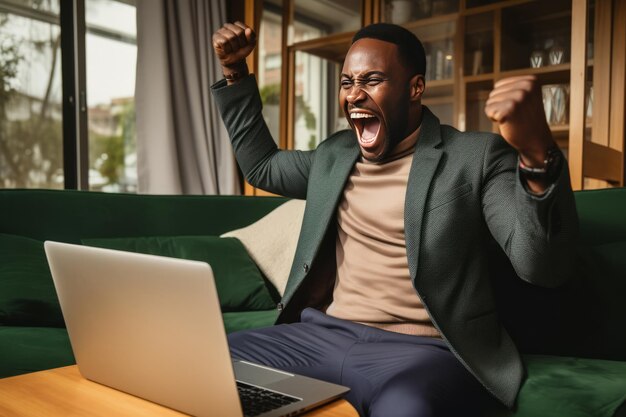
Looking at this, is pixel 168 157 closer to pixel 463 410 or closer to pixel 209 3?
pixel 209 3

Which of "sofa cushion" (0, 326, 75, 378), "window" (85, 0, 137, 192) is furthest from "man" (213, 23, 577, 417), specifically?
"window" (85, 0, 137, 192)

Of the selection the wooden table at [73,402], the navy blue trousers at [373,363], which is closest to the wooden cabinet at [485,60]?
the navy blue trousers at [373,363]

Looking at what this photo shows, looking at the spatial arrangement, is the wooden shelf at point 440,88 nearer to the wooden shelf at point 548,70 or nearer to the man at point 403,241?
the wooden shelf at point 548,70

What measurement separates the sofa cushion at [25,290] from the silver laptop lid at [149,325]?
0.69 meters

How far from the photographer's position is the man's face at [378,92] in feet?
4.11

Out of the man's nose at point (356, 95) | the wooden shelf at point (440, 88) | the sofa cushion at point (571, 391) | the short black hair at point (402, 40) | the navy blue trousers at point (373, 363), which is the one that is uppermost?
the wooden shelf at point (440, 88)

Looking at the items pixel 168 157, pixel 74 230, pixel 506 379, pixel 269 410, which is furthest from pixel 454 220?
pixel 168 157

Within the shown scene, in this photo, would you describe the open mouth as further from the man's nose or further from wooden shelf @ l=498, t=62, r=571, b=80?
wooden shelf @ l=498, t=62, r=571, b=80

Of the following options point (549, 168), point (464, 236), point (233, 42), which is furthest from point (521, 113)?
point (233, 42)

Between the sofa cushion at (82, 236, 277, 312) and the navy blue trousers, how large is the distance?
1.89ft

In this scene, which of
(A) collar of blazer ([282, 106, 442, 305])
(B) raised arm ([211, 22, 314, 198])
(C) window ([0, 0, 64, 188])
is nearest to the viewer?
(A) collar of blazer ([282, 106, 442, 305])

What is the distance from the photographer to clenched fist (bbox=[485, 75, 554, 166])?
81cm

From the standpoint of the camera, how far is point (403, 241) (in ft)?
4.02

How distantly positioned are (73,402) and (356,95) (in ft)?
2.64
